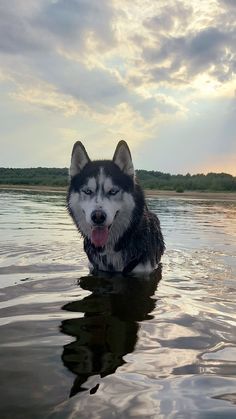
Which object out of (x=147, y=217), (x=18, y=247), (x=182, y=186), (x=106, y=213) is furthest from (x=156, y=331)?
(x=182, y=186)

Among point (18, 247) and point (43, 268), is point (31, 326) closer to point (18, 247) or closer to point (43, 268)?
point (43, 268)

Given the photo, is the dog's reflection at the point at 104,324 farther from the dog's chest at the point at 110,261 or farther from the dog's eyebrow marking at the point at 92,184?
the dog's eyebrow marking at the point at 92,184

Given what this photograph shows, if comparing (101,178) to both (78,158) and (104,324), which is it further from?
(104,324)

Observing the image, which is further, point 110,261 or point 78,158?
point 78,158

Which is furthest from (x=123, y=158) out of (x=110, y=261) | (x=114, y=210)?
(x=110, y=261)

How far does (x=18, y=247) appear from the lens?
8195 mm

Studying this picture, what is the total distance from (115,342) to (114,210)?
277cm

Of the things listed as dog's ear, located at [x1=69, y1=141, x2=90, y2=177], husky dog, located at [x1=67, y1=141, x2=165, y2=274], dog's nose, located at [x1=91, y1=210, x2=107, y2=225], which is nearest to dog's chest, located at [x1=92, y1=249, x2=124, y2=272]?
husky dog, located at [x1=67, y1=141, x2=165, y2=274]

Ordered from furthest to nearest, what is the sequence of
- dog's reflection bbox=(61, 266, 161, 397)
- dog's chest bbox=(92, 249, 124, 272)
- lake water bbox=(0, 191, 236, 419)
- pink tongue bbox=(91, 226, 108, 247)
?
dog's chest bbox=(92, 249, 124, 272)
pink tongue bbox=(91, 226, 108, 247)
dog's reflection bbox=(61, 266, 161, 397)
lake water bbox=(0, 191, 236, 419)

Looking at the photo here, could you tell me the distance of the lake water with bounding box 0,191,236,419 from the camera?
238 centimetres

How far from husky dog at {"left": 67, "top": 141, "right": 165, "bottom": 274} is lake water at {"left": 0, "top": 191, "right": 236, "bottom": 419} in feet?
1.17

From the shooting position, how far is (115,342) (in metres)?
3.36

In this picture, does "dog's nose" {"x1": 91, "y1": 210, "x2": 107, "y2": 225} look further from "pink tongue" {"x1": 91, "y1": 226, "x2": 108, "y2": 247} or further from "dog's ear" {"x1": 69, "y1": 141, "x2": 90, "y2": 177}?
"dog's ear" {"x1": 69, "y1": 141, "x2": 90, "y2": 177}

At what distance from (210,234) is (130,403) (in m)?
9.52
